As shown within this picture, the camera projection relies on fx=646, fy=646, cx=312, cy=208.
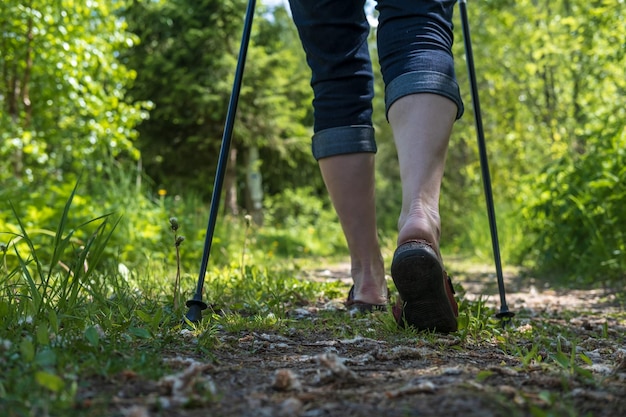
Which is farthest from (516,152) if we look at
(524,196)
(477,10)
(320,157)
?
(320,157)

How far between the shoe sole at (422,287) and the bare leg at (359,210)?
45 cm

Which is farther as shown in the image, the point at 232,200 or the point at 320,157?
the point at 232,200

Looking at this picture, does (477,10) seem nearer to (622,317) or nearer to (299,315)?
(622,317)

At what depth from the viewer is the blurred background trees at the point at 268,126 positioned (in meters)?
4.21

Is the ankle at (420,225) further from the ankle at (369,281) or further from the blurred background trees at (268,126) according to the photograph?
the blurred background trees at (268,126)

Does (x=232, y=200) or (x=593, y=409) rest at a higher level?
(x=232, y=200)

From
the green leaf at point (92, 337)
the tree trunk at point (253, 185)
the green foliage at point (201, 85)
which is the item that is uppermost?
the green foliage at point (201, 85)

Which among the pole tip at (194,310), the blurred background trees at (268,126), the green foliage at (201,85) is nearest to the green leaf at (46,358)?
the pole tip at (194,310)

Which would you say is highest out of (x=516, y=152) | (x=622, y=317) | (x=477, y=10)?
(x=477, y=10)

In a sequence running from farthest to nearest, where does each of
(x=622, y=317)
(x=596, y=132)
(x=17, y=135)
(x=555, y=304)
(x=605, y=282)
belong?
(x=17, y=135) < (x=596, y=132) < (x=605, y=282) < (x=555, y=304) < (x=622, y=317)

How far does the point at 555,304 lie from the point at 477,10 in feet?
22.9

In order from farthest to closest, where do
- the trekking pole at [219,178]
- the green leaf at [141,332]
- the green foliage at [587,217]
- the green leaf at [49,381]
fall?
the green foliage at [587,217] → the trekking pole at [219,178] → the green leaf at [141,332] → the green leaf at [49,381]

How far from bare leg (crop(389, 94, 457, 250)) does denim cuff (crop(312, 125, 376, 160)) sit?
1.11 feet

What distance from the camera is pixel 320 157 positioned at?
1928 millimetres
